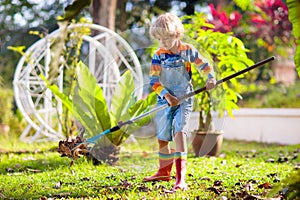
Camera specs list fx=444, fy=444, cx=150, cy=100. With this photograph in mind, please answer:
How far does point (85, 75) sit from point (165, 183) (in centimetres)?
114

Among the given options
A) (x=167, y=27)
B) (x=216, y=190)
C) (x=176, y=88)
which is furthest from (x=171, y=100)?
(x=216, y=190)

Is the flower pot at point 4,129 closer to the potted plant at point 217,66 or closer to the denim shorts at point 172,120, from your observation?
the potted plant at point 217,66

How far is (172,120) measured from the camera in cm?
299

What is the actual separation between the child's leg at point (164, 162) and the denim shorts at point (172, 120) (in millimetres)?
74

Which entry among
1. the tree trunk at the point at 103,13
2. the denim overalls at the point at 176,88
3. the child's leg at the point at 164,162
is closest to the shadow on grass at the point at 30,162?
the child's leg at the point at 164,162

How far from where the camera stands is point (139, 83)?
12.8ft

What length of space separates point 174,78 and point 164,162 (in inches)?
24.4

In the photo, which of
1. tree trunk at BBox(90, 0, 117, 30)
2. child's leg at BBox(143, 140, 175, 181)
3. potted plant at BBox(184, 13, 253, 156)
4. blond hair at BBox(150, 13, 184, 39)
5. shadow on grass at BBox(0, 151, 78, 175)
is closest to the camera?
blond hair at BBox(150, 13, 184, 39)

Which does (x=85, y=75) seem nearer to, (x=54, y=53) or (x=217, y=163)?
(x=217, y=163)

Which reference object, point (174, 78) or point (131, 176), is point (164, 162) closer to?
point (131, 176)

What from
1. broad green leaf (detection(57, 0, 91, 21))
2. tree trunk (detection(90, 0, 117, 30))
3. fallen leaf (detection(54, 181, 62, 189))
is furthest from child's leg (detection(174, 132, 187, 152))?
tree trunk (detection(90, 0, 117, 30))

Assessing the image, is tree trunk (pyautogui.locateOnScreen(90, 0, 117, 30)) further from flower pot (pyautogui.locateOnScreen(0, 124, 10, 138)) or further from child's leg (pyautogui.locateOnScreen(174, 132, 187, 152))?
child's leg (pyautogui.locateOnScreen(174, 132, 187, 152))

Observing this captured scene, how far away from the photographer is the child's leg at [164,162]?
309 centimetres

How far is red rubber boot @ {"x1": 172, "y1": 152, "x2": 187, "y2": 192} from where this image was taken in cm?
276
